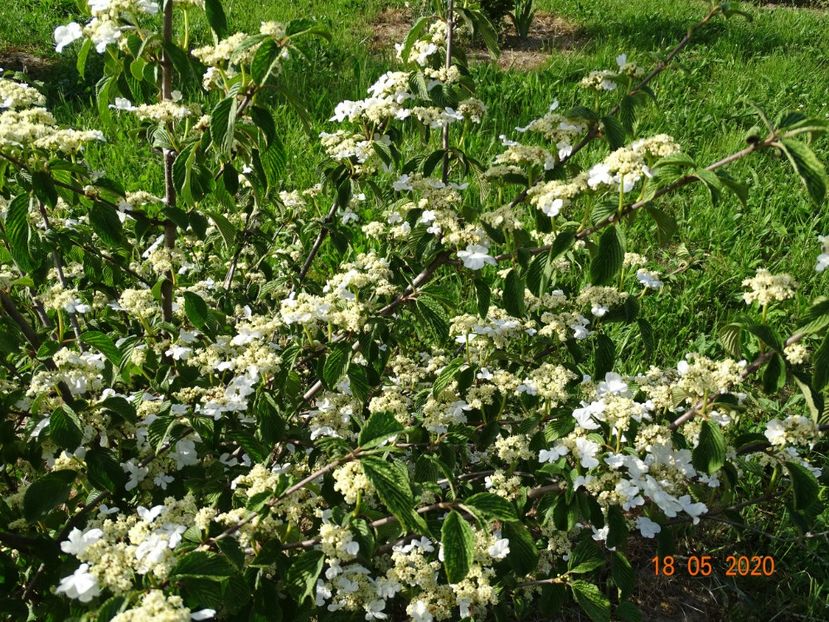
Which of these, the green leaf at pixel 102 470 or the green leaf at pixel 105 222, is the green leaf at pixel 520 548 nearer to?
the green leaf at pixel 102 470

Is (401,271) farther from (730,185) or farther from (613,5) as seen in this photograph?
(613,5)

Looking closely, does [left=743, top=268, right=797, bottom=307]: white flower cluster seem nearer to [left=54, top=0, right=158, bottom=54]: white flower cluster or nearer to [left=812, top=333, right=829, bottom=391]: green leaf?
[left=812, top=333, right=829, bottom=391]: green leaf

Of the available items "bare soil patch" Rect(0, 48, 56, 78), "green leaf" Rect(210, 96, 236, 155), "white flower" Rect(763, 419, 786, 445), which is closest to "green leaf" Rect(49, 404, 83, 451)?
"green leaf" Rect(210, 96, 236, 155)

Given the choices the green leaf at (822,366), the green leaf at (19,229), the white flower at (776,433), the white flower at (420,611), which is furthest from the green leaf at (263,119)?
the white flower at (776,433)

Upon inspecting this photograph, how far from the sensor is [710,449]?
150 cm

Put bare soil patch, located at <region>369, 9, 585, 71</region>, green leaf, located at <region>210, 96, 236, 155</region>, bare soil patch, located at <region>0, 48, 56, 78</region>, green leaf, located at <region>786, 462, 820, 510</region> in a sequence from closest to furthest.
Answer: green leaf, located at <region>210, 96, 236, 155</region>, green leaf, located at <region>786, 462, 820, 510</region>, bare soil patch, located at <region>0, 48, 56, 78</region>, bare soil patch, located at <region>369, 9, 585, 71</region>

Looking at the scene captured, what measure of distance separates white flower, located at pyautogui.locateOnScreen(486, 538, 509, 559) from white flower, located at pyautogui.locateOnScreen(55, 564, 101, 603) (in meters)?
0.69

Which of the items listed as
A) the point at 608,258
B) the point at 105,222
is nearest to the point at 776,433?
the point at 608,258

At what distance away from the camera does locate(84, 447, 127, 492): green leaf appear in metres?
1.49

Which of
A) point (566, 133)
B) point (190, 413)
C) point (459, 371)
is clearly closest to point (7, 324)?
point (190, 413)

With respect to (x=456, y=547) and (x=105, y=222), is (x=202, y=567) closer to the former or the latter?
(x=456, y=547)

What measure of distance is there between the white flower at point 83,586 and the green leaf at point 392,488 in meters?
0.44

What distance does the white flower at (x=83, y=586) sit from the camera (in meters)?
1.10

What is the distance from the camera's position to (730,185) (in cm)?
131
